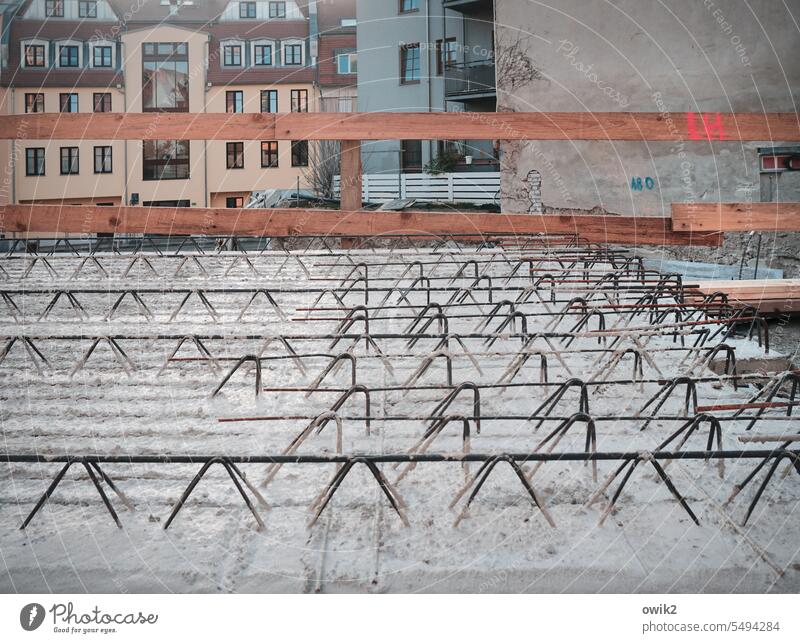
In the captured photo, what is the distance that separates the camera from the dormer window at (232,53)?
12.6 metres

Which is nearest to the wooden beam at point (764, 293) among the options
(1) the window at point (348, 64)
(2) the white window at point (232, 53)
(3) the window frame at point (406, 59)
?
(2) the white window at point (232, 53)

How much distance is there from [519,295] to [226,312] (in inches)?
64.9

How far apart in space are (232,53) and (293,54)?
107 centimetres

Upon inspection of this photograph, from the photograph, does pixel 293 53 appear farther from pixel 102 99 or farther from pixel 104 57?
pixel 102 99

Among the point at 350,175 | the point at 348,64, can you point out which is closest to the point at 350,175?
the point at 350,175

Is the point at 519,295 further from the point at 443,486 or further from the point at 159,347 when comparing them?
the point at 443,486

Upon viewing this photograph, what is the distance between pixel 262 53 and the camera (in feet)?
43.2

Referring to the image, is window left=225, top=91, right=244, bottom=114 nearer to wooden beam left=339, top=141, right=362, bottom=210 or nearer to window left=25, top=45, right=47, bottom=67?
window left=25, top=45, right=47, bottom=67

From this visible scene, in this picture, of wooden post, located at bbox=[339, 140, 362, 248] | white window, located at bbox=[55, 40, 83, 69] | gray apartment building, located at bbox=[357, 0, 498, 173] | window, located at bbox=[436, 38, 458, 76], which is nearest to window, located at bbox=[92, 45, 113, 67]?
white window, located at bbox=[55, 40, 83, 69]

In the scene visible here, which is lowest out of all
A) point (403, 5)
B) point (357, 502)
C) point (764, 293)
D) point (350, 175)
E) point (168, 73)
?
point (357, 502)

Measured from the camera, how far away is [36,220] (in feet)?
21.3

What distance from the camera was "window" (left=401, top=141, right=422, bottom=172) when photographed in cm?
2017

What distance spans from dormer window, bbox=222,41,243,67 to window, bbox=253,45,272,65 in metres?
0.25

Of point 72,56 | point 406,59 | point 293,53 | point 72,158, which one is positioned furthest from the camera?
point 406,59
